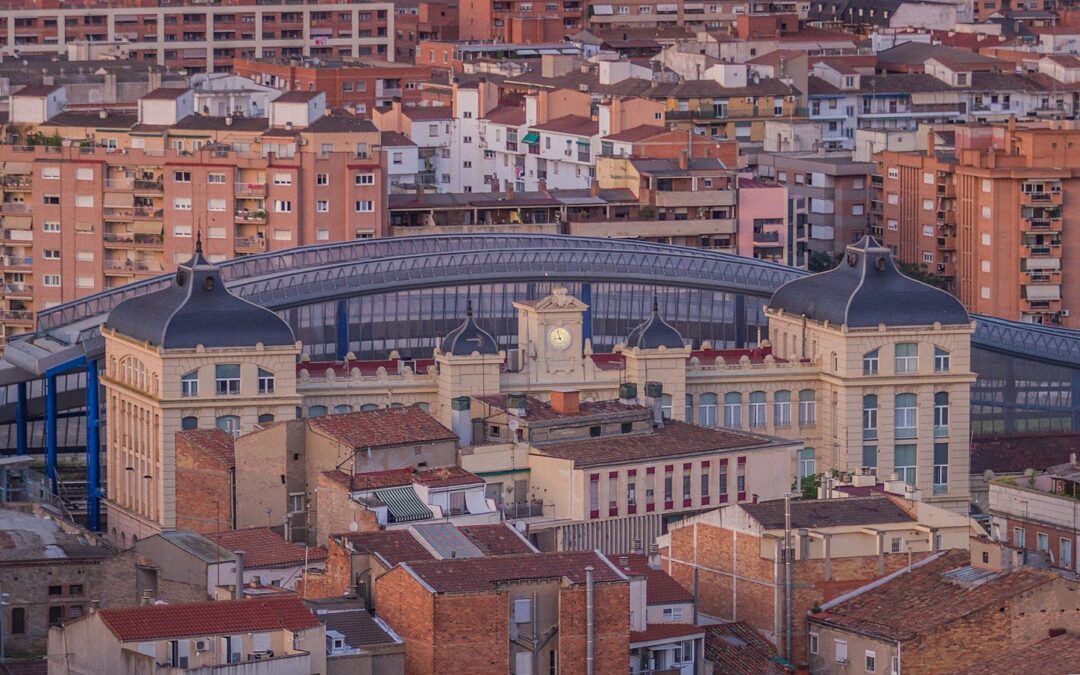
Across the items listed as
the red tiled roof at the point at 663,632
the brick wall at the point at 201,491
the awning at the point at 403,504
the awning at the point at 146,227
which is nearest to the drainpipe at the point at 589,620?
the red tiled roof at the point at 663,632

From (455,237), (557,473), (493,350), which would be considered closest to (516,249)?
(455,237)

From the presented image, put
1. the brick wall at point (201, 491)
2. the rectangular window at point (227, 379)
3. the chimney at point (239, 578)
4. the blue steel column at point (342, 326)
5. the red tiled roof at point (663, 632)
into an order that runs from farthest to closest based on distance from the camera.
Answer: the blue steel column at point (342, 326) < the rectangular window at point (227, 379) < the brick wall at point (201, 491) < the chimney at point (239, 578) < the red tiled roof at point (663, 632)

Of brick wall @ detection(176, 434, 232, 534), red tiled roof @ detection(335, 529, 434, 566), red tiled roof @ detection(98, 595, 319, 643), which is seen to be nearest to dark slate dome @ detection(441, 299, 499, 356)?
brick wall @ detection(176, 434, 232, 534)

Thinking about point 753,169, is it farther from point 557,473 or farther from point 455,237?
point 557,473

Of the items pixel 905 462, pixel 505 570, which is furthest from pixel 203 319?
pixel 505 570

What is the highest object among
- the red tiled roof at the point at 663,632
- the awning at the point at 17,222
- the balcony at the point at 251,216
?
the balcony at the point at 251,216

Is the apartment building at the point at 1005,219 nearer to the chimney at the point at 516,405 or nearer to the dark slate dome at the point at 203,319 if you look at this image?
the dark slate dome at the point at 203,319
